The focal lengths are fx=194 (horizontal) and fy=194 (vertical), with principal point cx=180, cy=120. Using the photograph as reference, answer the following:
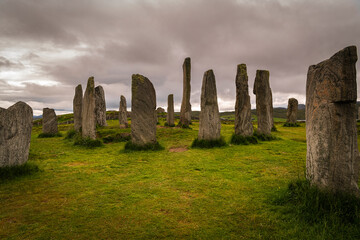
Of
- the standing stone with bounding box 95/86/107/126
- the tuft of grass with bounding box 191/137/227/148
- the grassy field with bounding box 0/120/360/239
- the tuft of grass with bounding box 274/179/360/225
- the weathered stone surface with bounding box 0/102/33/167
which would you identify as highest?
the standing stone with bounding box 95/86/107/126

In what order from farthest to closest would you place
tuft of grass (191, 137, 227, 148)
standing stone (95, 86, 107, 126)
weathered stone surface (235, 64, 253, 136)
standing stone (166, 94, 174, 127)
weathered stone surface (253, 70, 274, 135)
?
1. standing stone (166, 94, 174, 127)
2. standing stone (95, 86, 107, 126)
3. weathered stone surface (253, 70, 274, 135)
4. weathered stone surface (235, 64, 253, 136)
5. tuft of grass (191, 137, 227, 148)

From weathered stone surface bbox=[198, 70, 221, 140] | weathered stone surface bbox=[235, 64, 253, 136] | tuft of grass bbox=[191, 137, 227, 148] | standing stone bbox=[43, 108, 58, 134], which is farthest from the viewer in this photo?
standing stone bbox=[43, 108, 58, 134]

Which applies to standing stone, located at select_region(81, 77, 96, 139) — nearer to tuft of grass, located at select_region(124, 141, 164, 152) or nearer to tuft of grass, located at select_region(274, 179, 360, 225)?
tuft of grass, located at select_region(124, 141, 164, 152)

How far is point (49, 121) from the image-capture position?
16188 mm

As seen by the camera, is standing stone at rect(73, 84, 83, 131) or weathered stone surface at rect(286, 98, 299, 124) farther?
weathered stone surface at rect(286, 98, 299, 124)

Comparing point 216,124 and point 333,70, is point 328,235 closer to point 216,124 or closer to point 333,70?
point 333,70

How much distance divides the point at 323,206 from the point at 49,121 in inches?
732

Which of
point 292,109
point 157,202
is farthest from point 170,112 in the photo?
point 157,202

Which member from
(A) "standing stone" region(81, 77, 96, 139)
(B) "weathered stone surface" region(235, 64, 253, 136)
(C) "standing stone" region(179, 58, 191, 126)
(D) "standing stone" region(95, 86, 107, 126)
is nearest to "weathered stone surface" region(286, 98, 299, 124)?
(C) "standing stone" region(179, 58, 191, 126)

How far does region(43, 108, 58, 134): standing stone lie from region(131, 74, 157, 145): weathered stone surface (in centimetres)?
1070

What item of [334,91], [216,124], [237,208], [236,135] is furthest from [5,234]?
[236,135]

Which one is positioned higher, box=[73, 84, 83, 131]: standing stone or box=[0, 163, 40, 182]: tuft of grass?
box=[73, 84, 83, 131]: standing stone

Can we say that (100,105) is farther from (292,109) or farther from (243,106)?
(292,109)

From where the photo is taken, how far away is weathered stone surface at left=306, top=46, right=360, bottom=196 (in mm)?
3324
